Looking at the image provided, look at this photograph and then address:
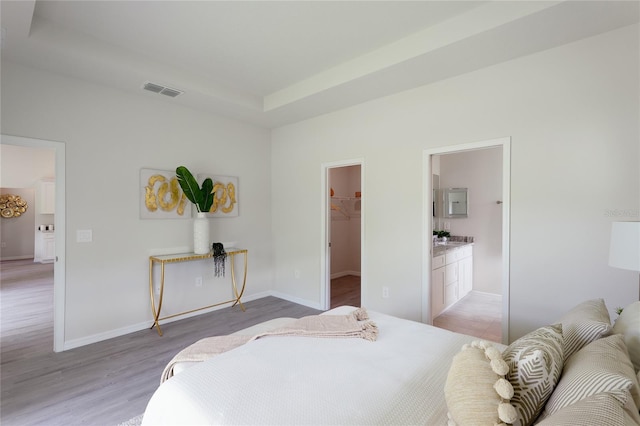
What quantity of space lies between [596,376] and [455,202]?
444 centimetres

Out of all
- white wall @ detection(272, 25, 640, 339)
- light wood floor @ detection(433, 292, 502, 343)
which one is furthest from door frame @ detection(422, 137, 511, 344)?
light wood floor @ detection(433, 292, 502, 343)

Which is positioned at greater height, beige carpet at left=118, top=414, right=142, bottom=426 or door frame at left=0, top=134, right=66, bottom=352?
door frame at left=0, top=134, right=66, bottom=352

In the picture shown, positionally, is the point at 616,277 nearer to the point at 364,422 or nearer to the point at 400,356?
the point at 400,356

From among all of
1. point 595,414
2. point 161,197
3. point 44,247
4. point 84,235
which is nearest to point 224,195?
point 161,197

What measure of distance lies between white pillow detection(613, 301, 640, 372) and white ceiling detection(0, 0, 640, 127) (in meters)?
1.86

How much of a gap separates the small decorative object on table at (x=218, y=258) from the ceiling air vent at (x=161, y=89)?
6.01ft

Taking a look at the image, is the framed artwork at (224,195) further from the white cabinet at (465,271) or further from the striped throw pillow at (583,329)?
the striped throw pillow at (583,329)

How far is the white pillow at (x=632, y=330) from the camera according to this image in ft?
3.87

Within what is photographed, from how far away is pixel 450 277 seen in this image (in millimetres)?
4023

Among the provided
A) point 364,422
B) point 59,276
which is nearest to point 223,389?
point 364,422

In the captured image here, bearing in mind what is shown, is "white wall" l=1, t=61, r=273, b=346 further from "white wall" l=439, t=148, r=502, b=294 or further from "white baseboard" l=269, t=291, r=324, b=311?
"white wall" l=439, t=148, r=502, b=294

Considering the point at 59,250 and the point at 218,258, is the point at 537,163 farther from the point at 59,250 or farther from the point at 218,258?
the point at 59,250

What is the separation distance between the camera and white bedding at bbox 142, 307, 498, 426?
109 centimetres

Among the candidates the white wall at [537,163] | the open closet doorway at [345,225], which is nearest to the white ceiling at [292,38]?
the white wall at [537,163]
